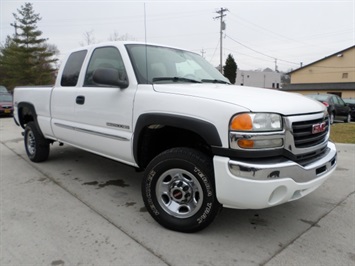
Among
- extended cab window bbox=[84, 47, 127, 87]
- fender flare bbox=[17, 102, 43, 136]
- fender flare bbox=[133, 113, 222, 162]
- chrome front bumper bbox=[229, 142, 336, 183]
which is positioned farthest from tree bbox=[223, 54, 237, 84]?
chrome front bumper bbox=[229, 142, 336, 183]

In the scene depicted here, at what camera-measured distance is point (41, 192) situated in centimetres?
417

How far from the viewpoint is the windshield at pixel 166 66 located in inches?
140

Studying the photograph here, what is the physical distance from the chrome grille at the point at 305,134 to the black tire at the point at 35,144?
4356 millimetres

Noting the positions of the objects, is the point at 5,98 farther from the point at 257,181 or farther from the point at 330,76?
the point at 330,76

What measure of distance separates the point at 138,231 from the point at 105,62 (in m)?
2.19

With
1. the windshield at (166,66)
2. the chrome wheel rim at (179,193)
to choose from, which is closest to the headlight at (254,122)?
the chrome wheel rim at (179,193)

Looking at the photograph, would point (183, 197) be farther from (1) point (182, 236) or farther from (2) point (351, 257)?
(2) point (351, 257)

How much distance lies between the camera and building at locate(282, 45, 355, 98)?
3959cm

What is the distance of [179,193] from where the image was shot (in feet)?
9.91

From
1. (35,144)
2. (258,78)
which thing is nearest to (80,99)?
(35,144)

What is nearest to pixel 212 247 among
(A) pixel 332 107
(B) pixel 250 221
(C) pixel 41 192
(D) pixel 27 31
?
(B) pixel 250 221

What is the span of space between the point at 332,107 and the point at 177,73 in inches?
501

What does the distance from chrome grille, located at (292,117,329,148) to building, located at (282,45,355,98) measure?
40.5 meters

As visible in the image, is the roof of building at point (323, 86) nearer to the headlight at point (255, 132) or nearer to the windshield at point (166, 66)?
the windshield at point (166, 66)
